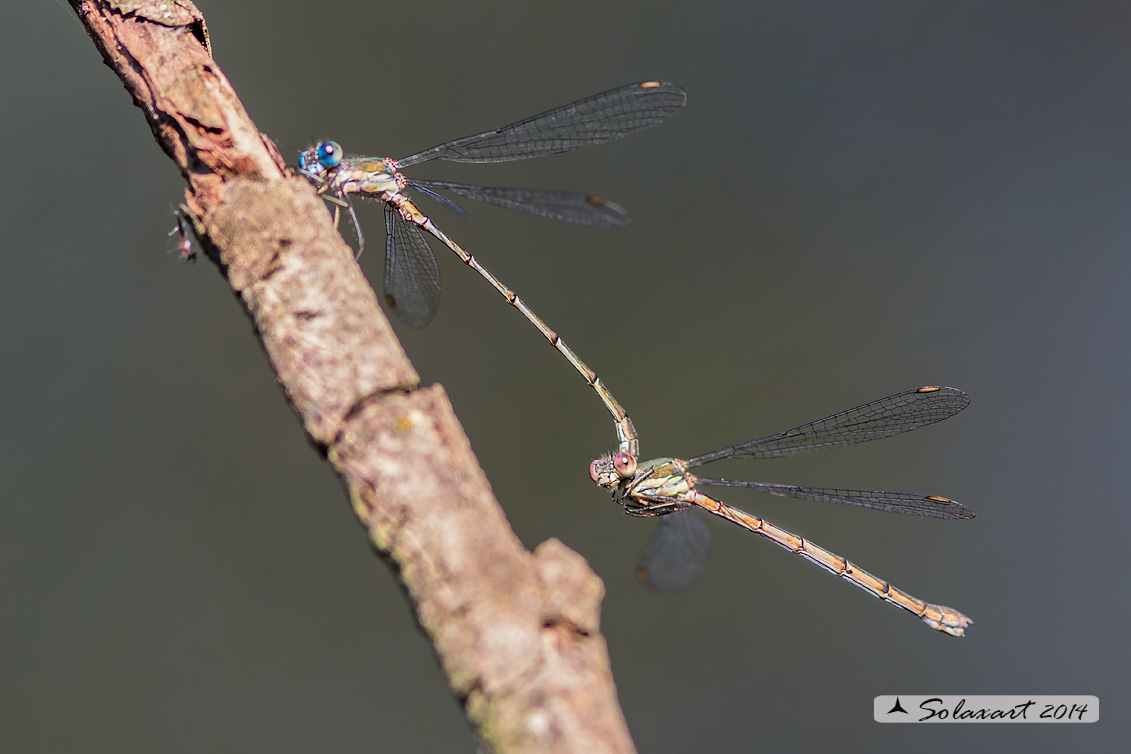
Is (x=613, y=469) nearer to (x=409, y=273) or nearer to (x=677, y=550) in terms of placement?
(x=677, y=550)

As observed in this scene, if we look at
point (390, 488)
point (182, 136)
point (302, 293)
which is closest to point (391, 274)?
point (182, 136)

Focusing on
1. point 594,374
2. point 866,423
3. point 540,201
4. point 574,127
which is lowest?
point 866,423

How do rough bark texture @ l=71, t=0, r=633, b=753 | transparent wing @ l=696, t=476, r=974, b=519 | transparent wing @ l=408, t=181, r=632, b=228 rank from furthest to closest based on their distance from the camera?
transparent wing @ l=696, t=476, r=974, b=519 < transparent wing @ l=408, t=181, r=632, b=228 < rough bark texture @ l=71, t=0, r=633, b=753

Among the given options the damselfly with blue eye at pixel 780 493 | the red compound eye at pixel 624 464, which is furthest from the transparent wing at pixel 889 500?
the red compound eye at pixel 624 464

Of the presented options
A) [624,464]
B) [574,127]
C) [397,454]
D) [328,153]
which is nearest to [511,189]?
[574,127]

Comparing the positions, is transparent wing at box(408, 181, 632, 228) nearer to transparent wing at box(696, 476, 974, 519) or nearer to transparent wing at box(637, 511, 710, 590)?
transparent wing at box(637, 511, 710, 590)

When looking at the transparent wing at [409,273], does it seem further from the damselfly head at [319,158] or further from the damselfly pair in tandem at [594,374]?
the damselfly head at [319,158]

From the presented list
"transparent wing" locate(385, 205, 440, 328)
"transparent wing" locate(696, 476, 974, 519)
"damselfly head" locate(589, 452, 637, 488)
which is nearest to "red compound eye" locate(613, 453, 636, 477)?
"damselfly head" locate(589, 452, 637, 488)
